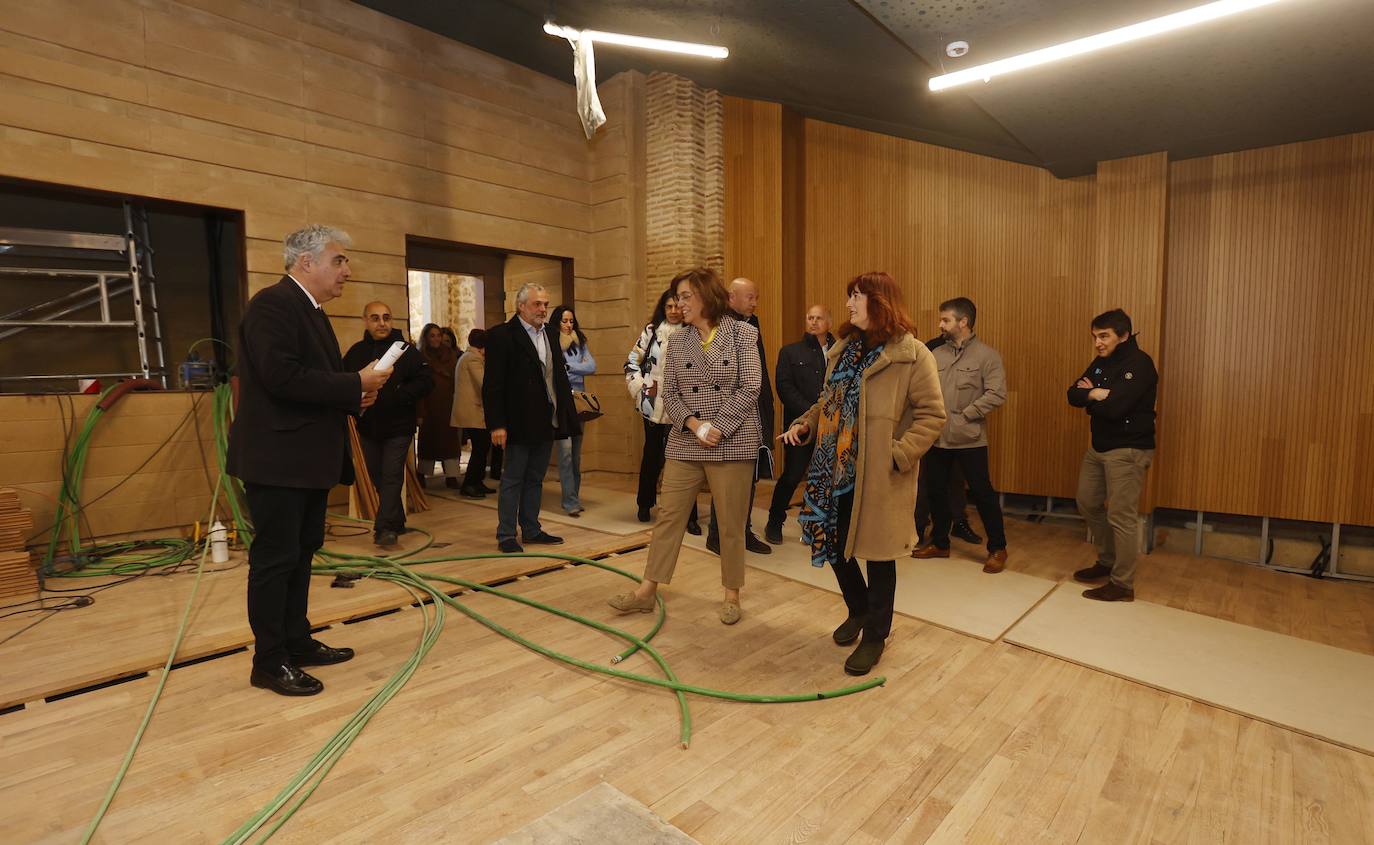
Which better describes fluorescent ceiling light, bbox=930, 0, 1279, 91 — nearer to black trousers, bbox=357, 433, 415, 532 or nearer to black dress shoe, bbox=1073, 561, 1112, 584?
black dress shoe, bbox=1073, 561, 1112, 584

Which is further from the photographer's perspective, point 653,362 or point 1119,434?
point 653,362

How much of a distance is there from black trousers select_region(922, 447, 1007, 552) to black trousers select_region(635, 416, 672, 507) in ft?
5.39

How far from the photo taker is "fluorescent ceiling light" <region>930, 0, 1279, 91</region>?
108 inches

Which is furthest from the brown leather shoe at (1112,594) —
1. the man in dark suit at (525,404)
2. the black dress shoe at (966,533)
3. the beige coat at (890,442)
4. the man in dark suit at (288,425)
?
the man in dark suit at (288,425)

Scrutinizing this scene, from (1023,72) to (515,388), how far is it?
3.16 metres

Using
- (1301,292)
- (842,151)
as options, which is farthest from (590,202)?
(1301,292)

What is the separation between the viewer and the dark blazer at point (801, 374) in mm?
4297

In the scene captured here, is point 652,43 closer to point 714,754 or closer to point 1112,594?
point 1112,594

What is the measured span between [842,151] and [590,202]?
2582 millimetres

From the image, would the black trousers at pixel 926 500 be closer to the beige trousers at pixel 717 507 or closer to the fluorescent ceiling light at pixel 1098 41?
the beige trousers at pixel 717 507

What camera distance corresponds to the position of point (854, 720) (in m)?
2.17

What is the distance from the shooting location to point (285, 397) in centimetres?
224

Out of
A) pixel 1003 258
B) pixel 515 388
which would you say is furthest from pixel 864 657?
pixel 1003 258

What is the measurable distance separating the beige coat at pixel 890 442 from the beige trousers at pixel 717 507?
22.6 inches
